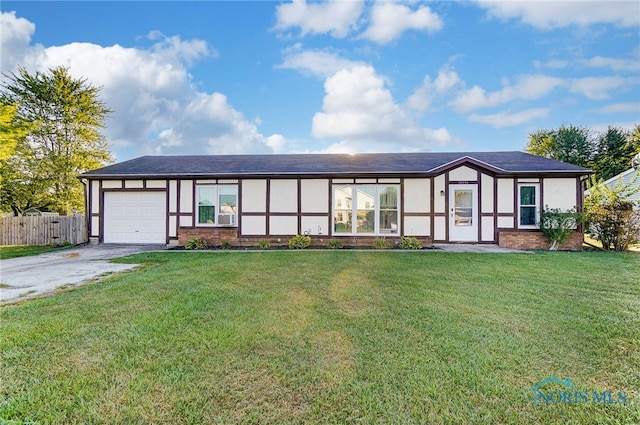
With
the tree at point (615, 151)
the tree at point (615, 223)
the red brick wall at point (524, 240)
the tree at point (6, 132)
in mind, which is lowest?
the red brick wall at point (524, 240)

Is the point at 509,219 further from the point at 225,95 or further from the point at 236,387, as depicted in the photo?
the point at 225,95

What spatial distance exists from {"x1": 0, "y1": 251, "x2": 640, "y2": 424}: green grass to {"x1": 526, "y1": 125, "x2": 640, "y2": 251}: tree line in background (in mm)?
6396

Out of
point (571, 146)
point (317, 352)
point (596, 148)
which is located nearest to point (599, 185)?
point (571, 146)

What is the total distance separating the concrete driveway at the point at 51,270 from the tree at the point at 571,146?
32.0 m

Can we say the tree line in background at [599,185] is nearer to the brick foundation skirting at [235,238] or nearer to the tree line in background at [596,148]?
the tree line in background at [596,148]

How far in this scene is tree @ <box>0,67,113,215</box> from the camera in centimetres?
1695

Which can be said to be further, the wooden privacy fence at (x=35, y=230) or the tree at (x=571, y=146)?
the tree at (x=571, y=146)

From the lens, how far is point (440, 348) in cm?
284

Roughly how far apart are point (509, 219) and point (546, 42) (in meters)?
7.13

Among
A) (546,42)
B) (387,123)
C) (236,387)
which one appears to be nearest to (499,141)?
(387,123)

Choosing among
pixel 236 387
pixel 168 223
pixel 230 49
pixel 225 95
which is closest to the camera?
pixel 236 387

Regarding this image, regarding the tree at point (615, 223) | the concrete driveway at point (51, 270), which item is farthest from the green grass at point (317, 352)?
the tree at point (615, 223)

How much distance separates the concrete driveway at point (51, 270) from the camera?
17.1 ft

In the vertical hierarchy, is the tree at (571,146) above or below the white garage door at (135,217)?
above
